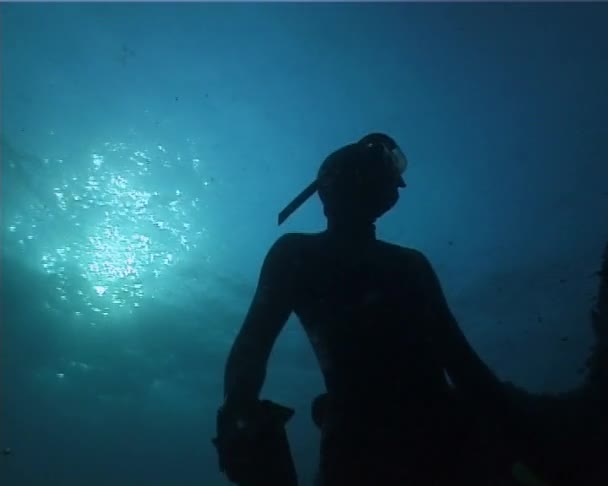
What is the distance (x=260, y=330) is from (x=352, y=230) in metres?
1.00

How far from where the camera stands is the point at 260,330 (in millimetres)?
2549

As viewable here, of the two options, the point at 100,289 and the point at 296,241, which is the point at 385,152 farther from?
the point at 100,289

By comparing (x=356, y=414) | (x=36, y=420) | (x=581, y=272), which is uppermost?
(x=36, y=420)

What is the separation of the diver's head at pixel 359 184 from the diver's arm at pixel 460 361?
2.30ft

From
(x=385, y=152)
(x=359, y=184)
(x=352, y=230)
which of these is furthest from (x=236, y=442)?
(x=385, y=152)

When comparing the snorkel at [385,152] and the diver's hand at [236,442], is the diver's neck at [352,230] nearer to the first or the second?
the snorkel at [385,152]

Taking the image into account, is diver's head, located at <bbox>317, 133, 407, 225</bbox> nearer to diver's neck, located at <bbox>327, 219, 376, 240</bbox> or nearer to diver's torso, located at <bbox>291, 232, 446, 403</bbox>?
diver's neck, located at <bbox>327, 219, 376, 240</bbox>

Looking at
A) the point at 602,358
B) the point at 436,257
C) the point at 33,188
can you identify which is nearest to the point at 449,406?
the point at 602,358

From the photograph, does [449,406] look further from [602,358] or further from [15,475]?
[15,475]

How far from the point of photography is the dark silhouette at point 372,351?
2.25 meters

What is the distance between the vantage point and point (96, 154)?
55.4 feet

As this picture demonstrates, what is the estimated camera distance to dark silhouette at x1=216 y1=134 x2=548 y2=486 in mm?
2254

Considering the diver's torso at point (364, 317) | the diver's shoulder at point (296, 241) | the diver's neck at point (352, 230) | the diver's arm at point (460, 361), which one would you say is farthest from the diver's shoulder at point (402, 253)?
the diver's shoulder at point (296, 241)

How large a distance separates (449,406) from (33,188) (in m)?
22.4
